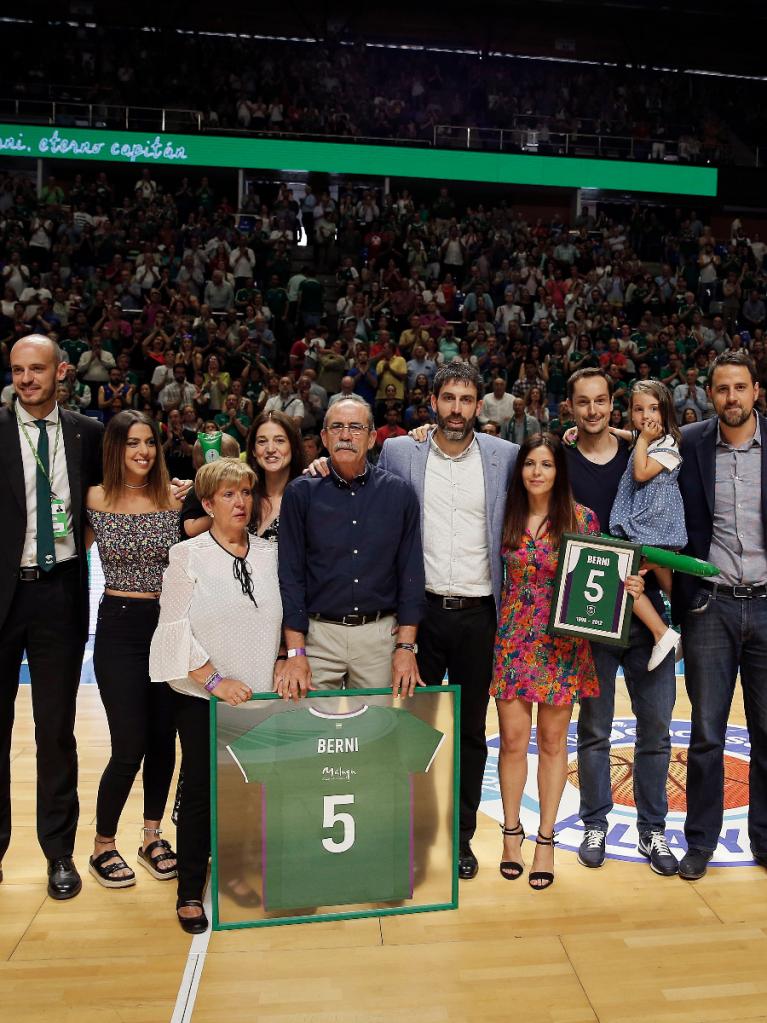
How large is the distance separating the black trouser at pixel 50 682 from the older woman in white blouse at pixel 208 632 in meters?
0.44

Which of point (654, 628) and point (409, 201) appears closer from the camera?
point (654, 628)

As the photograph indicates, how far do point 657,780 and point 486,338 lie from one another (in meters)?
8.98

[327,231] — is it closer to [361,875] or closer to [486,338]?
[486,338]

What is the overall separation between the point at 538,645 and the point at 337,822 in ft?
2.79

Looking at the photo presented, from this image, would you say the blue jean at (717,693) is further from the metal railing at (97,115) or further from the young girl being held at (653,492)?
the metal railing at (97,115)

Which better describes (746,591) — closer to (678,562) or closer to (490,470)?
(678,562)

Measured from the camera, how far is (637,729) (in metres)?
3.38

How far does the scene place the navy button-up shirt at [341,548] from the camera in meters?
2.95

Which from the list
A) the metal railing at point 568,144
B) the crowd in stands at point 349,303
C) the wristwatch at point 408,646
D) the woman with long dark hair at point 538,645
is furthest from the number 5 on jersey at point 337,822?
the metal railing at point 568,144

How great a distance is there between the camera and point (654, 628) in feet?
10.8

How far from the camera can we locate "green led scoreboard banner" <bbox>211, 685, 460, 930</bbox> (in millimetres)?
2836

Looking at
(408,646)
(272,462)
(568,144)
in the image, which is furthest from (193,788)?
(568,144)

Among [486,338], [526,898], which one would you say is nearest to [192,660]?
[526,898]

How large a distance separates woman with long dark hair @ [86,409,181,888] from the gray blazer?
76 centimetres
